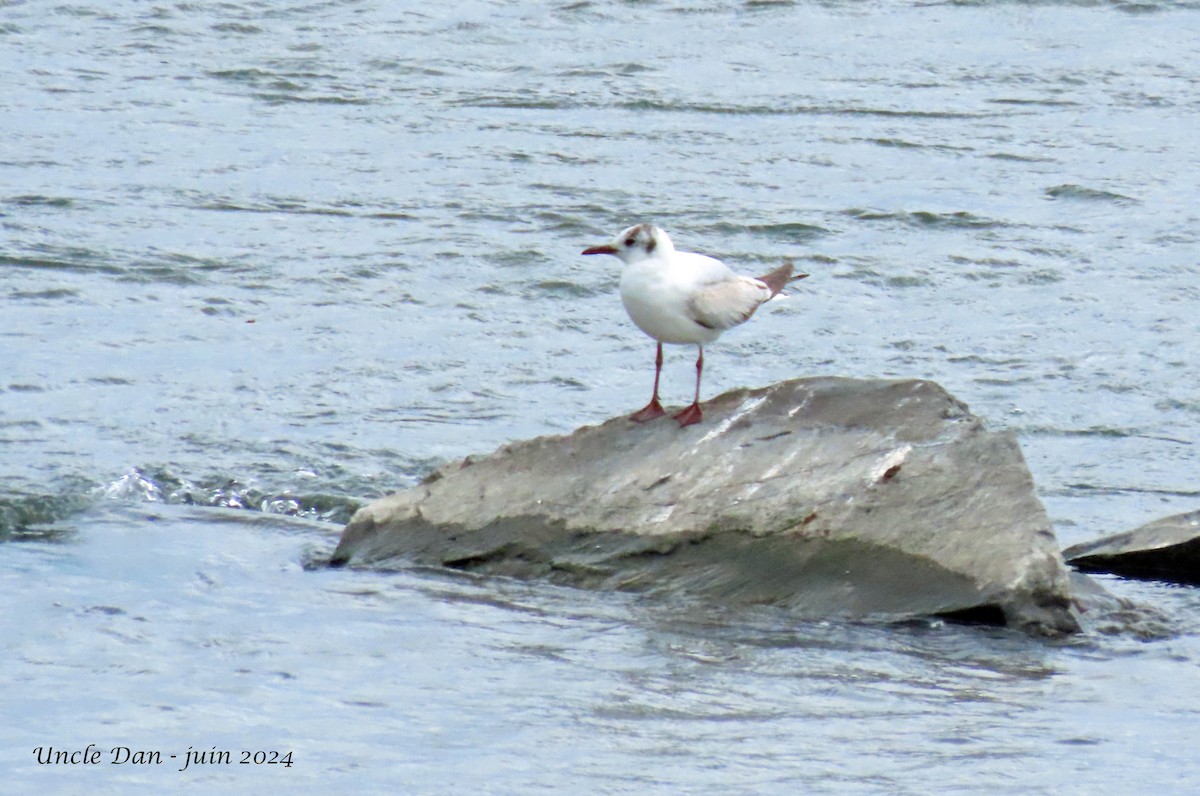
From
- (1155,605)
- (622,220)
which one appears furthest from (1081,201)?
(1155,605)

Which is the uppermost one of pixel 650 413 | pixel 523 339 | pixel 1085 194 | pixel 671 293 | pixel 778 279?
pixel 671 293

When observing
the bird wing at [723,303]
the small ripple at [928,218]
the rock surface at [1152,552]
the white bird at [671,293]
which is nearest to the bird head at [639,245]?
the white bird at [671,293]

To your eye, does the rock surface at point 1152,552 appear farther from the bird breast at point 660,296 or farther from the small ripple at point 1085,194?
the small ripple at point 1085,194

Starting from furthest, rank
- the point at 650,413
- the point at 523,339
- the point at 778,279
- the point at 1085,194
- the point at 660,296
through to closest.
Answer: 1. the point at 1085,194
2. the point at 523,339
3. the point at 778,279
4. the point at 650,413
5. the point at 660,296

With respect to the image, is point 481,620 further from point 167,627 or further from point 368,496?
point 368,496

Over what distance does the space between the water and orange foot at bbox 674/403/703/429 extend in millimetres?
709

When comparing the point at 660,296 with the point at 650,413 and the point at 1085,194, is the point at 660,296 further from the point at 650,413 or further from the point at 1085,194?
the point at 1085,194

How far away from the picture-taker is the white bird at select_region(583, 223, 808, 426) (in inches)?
273

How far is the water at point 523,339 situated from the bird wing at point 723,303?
1015mm

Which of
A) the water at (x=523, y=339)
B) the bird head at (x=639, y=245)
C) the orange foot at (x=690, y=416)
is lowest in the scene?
the water at (x=523, y=339)

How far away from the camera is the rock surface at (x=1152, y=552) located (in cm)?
702

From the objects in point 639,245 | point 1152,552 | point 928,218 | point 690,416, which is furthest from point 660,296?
point 928,218

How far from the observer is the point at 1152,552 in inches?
278

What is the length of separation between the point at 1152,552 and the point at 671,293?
1.82m
